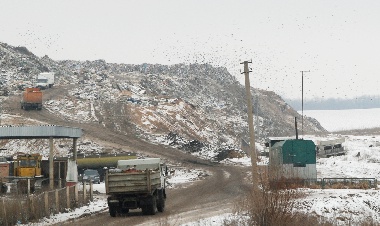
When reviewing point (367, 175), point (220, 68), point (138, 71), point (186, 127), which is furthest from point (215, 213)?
point (220, 68)

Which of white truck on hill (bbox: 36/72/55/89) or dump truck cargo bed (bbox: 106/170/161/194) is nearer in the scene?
dump truck cargo bed (bbox: 106/170/161/194)

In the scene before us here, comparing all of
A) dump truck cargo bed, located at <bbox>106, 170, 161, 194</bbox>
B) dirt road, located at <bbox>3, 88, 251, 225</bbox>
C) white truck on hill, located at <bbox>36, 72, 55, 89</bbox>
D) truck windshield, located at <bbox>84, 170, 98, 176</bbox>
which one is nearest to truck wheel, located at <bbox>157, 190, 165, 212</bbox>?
dirt road, located at <bbox>3, 88, 251, 225</bbox>

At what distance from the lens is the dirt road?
969 inches

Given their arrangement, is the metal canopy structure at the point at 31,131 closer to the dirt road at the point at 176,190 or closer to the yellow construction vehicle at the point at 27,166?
the yellow construction vehicle at the point at 27,166

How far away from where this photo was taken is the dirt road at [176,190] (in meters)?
24.6

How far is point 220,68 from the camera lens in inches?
6467

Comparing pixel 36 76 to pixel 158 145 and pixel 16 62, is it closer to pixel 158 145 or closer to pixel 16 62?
pixel 16 62

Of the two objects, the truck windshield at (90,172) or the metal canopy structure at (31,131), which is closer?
the metal canopy structure at (31,131)

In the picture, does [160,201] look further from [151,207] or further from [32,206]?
[32,206]

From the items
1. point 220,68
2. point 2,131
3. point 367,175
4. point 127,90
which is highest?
point 220,68

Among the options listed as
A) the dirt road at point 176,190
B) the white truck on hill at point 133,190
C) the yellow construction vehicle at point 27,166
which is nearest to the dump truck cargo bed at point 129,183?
the white truck on hill at point 133,190

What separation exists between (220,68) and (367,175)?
4423 inches

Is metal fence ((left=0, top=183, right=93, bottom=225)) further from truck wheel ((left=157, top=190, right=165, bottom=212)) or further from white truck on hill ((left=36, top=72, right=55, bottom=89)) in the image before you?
white truck on hill ((left=36, top=72, right=55, bottom=89))

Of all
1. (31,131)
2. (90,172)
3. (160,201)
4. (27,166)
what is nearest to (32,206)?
(160,201)
